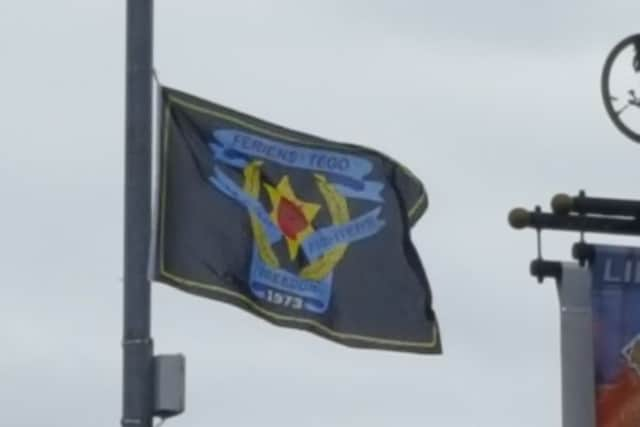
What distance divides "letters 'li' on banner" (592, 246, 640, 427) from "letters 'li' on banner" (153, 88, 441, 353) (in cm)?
262

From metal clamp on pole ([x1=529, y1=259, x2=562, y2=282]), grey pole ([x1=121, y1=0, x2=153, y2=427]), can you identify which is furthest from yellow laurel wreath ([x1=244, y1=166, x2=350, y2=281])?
metal clamp on pole ([x1=529, y1=259, x2=562, y2=282])

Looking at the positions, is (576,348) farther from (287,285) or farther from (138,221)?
(287,285)

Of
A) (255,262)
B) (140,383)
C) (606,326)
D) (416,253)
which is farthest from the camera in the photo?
(416,253)

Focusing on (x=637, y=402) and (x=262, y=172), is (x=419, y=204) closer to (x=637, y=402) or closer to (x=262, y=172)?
(x=262, y=172)

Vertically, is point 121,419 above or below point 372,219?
below

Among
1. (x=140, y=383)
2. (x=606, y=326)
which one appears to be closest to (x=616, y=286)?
(x=606, y=326)

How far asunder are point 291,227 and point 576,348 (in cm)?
301

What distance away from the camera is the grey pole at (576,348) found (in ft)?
39.1

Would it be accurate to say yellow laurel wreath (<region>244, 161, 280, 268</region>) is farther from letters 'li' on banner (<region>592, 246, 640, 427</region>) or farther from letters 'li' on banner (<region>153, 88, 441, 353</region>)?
letters 'li' on banner (<region>592, 246, 640, 427</region>)

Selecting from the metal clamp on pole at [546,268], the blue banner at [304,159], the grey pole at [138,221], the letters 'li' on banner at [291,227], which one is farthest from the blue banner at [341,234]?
the metal clamp on pole at [546,268]

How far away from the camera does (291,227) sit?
14.6 metres

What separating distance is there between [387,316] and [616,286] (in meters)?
3.00

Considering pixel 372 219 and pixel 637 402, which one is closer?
pixel 637 402

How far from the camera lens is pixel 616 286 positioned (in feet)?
40.0
